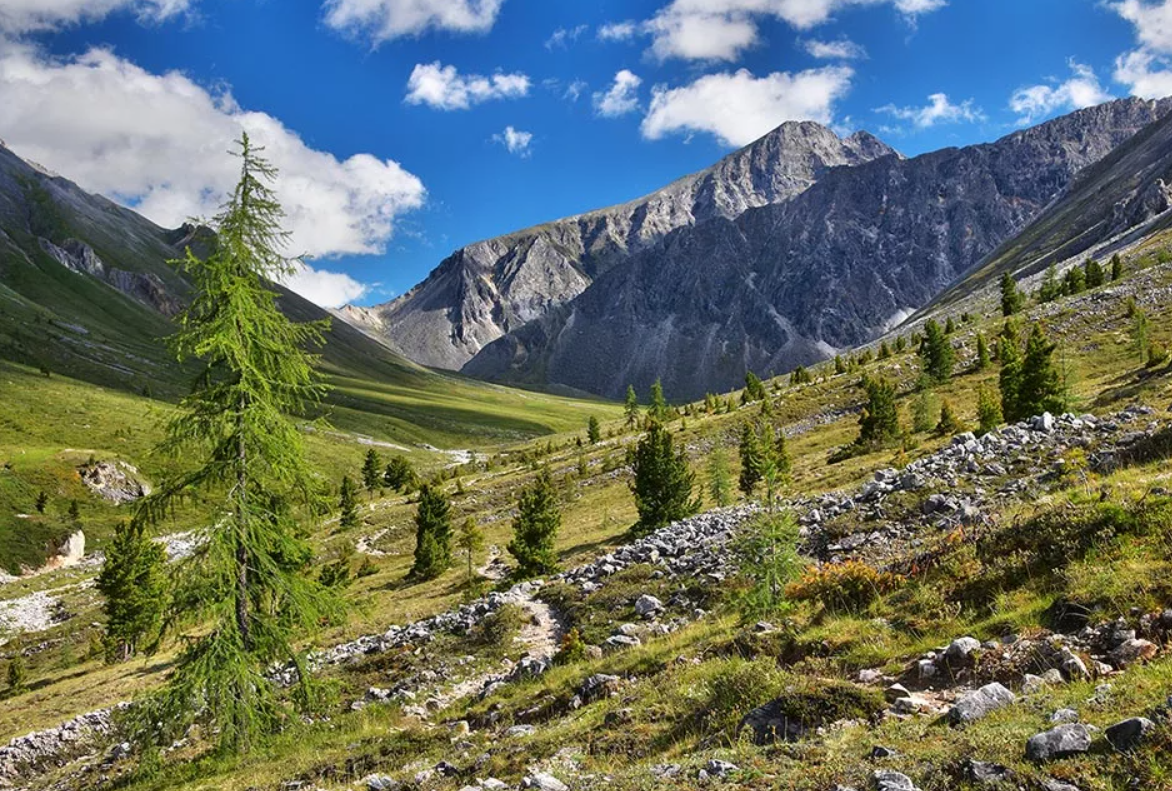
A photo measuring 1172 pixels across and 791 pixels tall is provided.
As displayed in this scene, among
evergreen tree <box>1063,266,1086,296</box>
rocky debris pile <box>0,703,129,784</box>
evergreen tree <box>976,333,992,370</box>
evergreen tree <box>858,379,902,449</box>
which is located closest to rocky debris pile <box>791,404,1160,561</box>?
evergreen tree <box>858,379,902,449</box>

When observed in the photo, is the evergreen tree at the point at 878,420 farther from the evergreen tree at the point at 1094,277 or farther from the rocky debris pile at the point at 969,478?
the evergreen tree at the point at 1094,277

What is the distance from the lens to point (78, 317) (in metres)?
187

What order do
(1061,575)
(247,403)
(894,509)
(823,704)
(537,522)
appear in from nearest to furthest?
1. (823,704)
2. (1061,575)
3. (247,403)
4. (894,509)
5. (537,522)

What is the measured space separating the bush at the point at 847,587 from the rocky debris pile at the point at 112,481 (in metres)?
92.2

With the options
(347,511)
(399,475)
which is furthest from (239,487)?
(399,475)

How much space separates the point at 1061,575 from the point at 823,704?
204 inches

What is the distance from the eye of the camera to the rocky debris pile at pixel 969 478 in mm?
17375

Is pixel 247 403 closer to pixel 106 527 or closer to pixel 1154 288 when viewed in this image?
pixel 106 527

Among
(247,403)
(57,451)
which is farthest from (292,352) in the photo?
(57,451)

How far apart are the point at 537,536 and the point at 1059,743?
31.1 m

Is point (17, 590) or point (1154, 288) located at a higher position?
point (1154, 288)

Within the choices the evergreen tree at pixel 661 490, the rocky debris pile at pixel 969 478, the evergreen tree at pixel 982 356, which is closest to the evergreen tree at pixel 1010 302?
the evergreen tree at pixel 982 356

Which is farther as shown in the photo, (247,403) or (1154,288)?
(1154,288)

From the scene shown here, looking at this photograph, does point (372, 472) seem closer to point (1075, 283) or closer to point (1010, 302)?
point (1010, 302)
